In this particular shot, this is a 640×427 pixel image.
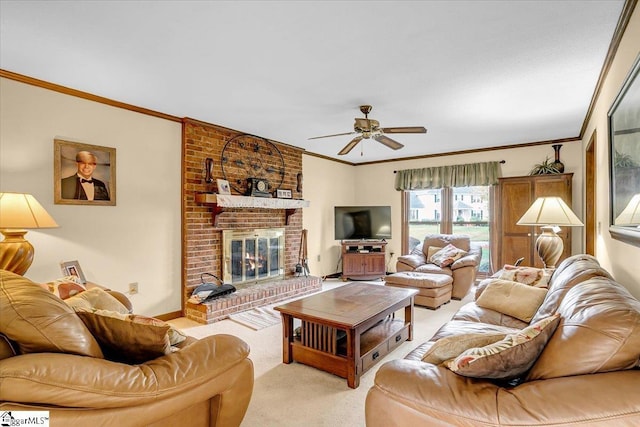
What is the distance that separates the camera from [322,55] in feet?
7.65

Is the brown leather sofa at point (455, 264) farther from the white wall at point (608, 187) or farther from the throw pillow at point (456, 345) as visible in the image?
the throw pillow at point (456, 345)

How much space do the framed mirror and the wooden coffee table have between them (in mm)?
1585

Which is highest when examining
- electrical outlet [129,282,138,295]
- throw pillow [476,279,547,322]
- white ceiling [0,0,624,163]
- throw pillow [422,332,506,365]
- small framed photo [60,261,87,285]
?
white ceiling [0,0,624,163]

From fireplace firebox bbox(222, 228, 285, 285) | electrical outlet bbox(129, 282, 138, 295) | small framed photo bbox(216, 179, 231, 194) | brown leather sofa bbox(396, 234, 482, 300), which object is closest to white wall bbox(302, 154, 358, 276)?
fireplace firebox bbox(222, 228, 285, 285)

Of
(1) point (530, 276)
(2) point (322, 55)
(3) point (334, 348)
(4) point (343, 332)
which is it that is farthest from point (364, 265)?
(2) point (322, 55)

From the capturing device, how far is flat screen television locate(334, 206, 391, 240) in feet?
20.0

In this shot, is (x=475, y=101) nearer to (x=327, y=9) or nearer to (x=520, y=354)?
(x=327, y=9)

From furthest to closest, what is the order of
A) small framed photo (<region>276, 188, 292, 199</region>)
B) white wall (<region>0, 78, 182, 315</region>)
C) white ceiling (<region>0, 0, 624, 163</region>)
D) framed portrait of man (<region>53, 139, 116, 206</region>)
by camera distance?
1. small framed photo (<region>276, 188, 292, 199</region>)
2. framed portrait of man (<region>53, 139, 116, 206</region>)
3. white wall (<region>0, 78, 182, 315</region>)
4. white ceiling (<region>0, 0, 624, 163</region>)

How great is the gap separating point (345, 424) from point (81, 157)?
3.20 meters

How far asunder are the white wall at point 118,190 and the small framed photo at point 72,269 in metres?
0.14

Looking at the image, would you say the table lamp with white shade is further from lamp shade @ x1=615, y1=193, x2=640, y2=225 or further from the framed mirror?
lamp shade @ x1=615, y1=193, x2=640, y2=225

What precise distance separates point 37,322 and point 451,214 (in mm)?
5869

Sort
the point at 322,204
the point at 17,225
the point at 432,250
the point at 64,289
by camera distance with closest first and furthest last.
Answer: the point at 64,289
the point at 17,225
the point at 432,250
the point at 322,204

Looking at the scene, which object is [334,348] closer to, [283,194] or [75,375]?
[75,375]
